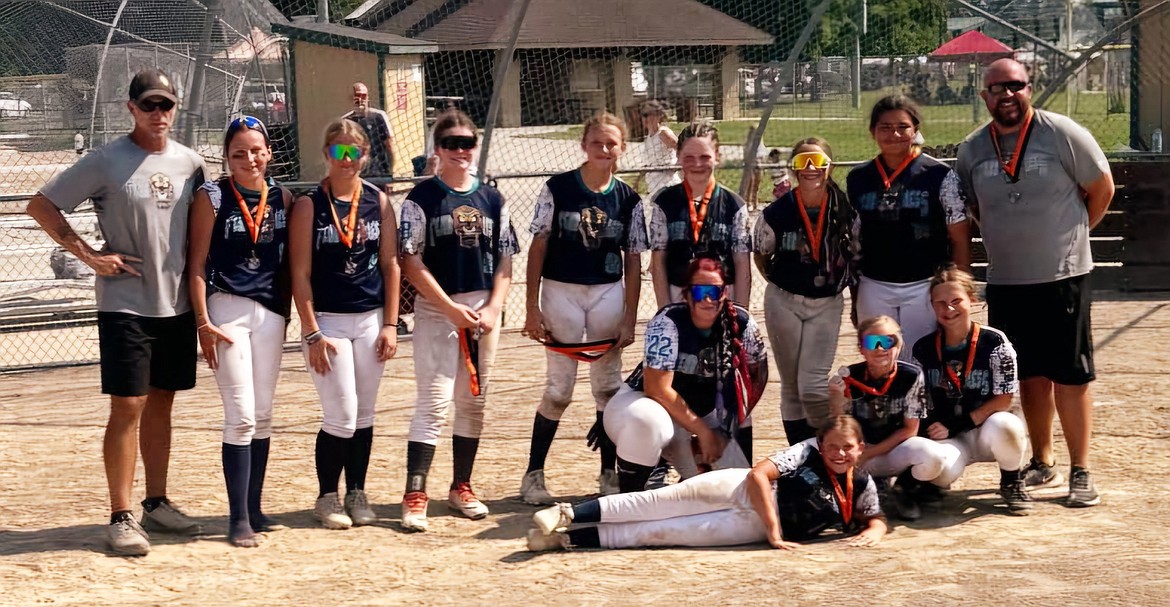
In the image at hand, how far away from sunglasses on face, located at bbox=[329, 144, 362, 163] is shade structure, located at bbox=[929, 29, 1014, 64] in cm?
1198

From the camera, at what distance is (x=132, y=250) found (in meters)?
5.62

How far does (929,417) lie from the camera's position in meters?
6.10

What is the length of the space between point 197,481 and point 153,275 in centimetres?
158

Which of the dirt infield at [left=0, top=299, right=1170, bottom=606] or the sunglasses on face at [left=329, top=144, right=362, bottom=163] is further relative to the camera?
the sunglasses on face at [left=329, top=144, right=362, bottom=163]

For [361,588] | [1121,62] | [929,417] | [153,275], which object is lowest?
[361,588]

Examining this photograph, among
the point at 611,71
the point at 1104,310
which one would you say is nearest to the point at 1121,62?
the point at 1104,310

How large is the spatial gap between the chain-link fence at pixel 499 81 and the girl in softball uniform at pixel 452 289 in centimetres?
455

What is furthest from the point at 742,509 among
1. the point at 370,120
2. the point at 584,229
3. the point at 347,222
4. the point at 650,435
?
the point at 370,120

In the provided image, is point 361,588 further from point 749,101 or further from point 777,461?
point 749,101

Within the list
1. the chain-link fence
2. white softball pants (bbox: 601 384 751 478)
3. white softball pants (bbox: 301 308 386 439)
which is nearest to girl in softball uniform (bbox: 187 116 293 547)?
white softball pants (bbox: 301 308 386 439)

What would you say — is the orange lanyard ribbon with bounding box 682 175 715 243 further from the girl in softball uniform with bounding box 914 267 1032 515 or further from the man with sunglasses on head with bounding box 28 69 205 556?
the man with sunglasses on head with bounding box 28 69 205 556

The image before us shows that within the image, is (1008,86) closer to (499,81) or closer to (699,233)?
(699,233)

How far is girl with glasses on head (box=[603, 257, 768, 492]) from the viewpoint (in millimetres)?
5906

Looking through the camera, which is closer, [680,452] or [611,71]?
[680,452]
